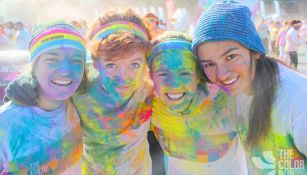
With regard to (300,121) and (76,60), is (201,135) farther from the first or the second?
(76,60)

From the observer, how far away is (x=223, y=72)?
2553 mm

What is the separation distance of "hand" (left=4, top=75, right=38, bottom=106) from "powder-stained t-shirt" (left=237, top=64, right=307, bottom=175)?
138 centimetres

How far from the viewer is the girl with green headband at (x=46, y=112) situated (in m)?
2.47

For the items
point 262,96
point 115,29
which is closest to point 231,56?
point 262,96

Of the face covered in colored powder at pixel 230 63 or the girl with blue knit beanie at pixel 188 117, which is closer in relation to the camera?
the face covered in colored powder at pixel 230 63

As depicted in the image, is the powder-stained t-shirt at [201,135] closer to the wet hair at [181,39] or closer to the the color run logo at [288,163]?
the wet hair at [181,39]

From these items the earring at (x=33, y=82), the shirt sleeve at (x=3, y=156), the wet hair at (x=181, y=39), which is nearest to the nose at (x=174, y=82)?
the wet hair at (x=181, y=39)

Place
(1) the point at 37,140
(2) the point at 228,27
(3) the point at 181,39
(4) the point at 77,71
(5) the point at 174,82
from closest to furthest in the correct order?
(2) the point at 228,27 < (1) the point at 37,140 < (4) the point at 77,71 < (5) the point at 174,82 < (3) the point at 181,39

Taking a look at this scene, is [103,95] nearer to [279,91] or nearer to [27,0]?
[279,91]

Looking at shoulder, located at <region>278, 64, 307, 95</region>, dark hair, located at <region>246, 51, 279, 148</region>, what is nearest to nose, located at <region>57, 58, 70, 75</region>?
dark hair, located at <region>246, 51, 279, 148</region>

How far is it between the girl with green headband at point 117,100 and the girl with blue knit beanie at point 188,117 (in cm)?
13

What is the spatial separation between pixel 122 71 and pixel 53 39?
0.50 meters

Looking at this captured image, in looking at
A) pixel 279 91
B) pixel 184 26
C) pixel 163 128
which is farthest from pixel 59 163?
pixel 184 26

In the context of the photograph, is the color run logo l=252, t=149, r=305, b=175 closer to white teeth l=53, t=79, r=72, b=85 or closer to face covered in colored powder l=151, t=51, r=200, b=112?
face covered in colored powder l=151, t=51, r=200, b=112
